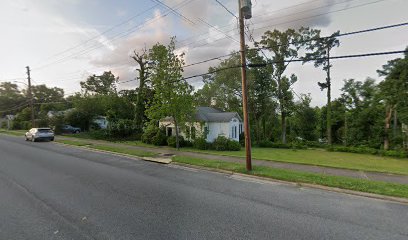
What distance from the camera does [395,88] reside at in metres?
23.6

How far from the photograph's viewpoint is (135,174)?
9836 mm

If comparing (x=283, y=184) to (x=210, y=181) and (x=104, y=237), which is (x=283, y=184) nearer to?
(x=210, y=181)

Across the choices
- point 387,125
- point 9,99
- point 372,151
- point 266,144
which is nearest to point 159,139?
point 266,144

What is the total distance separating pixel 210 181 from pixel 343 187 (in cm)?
489

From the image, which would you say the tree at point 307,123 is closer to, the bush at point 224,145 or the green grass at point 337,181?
the bush at point 224,145

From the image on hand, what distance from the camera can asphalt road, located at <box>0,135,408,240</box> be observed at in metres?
4.51

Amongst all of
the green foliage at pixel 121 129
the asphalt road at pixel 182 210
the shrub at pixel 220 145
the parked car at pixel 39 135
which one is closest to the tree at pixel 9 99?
the parked car at pixel 39 135

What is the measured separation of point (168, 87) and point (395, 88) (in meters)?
24.4

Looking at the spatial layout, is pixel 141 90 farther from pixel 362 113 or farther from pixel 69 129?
pixel 362 113

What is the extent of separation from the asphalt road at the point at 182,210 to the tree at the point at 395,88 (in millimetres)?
23087

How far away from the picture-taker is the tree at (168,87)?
1852cm

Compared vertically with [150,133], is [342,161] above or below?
below

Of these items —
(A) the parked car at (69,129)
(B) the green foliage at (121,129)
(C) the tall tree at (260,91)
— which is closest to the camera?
(B) the green foliage at (121,129)

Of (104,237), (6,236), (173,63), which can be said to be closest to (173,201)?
(104,237)
